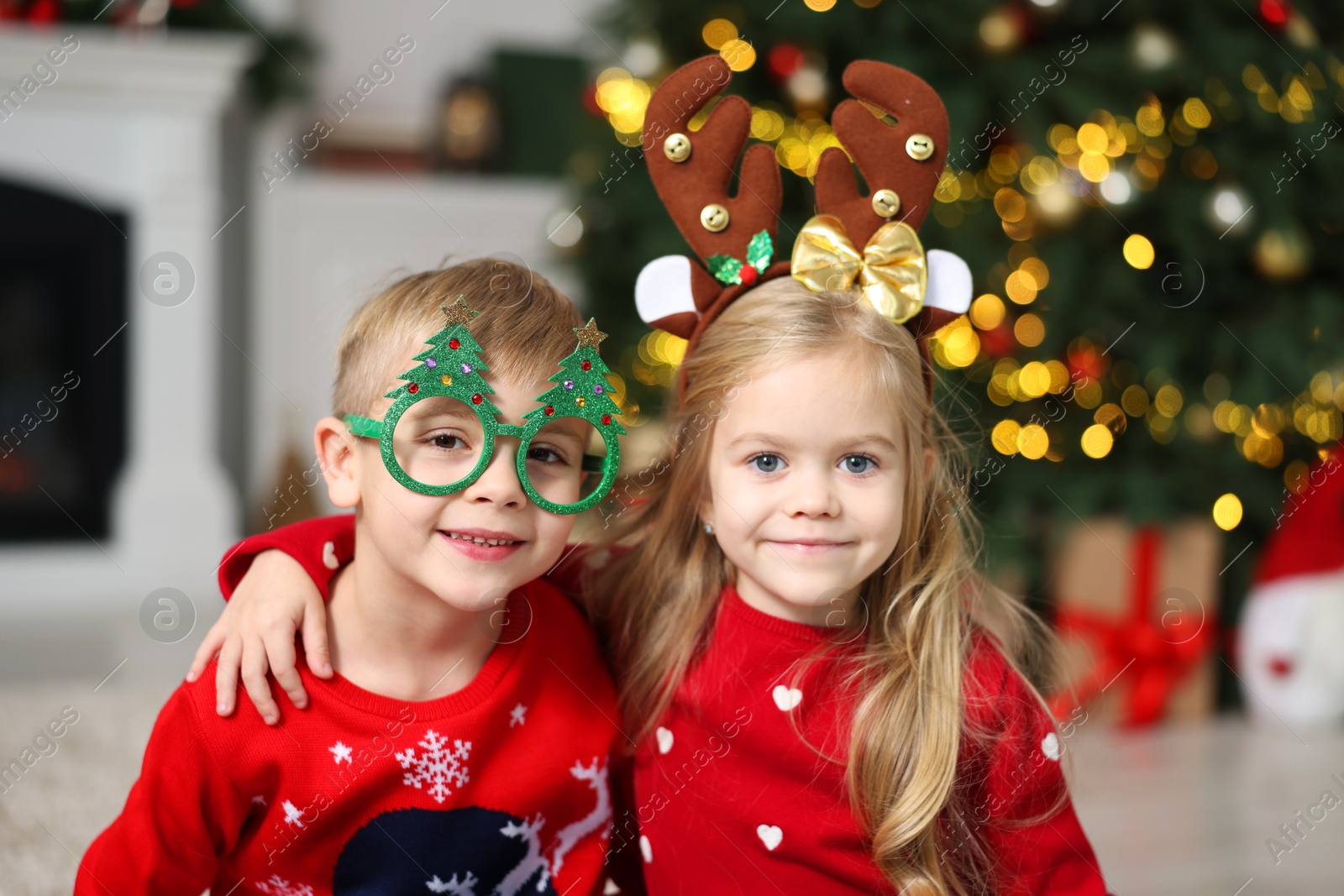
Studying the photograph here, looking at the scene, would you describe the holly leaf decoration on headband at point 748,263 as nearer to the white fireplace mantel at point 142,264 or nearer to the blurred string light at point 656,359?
the blurred string light at point 656,359

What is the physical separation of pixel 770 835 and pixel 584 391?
43 cm

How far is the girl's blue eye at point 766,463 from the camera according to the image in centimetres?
96

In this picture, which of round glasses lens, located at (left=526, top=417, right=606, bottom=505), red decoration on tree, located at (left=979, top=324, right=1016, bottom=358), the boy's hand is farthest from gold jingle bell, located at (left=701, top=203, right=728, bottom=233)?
red decoration on tree, located at (left=979, top=324, right=1016, bottom=358)

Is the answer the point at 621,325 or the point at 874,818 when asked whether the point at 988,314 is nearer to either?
the point at 621,325

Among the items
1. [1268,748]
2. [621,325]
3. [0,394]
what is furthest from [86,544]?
[1268,748]

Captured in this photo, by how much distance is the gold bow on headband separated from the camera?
0.99m

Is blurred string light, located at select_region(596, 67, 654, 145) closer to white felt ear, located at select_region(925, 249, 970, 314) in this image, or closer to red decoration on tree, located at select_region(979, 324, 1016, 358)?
red decoration on tree, located at select_region(979, 324, 1016, 358)

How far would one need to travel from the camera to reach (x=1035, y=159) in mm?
1992

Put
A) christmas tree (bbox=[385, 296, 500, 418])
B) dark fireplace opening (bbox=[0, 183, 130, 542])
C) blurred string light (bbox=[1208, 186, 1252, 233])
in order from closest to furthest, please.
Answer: christmas tree (bbox=[385, 296, 500, 418]), blurred string light (bbox=[1208, 186, 1252, 233]), dark fireplace opening (bbox=[0, 183, 130, 542])

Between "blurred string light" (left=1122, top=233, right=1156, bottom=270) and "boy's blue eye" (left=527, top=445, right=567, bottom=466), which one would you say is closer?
"boy's blue eye" (left=527, top=445, right=567, bottom=466)

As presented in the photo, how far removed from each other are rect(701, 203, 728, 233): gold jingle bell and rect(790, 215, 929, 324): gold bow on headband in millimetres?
76

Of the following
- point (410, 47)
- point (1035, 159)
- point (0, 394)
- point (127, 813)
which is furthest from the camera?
point (410, 47)

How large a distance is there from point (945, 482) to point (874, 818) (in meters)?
0.31

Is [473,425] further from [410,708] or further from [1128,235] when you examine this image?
[1128,235]
